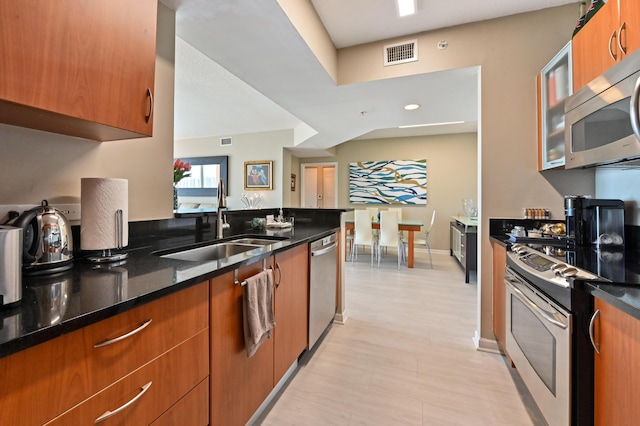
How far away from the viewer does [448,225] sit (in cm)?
576

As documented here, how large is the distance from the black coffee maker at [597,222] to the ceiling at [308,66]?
133 centimetres

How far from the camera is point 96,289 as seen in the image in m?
0.77

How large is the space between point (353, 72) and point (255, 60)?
3.02ft

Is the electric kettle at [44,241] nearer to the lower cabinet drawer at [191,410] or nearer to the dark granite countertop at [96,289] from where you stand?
the dark granite countertop at [96,289]

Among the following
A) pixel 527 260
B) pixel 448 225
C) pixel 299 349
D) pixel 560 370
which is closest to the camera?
pixel 560 370

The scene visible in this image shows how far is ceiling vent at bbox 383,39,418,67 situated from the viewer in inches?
89.5

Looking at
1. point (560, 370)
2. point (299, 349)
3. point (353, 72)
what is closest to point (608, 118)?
point (560, 370)

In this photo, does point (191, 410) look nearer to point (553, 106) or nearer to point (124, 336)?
point (124, 336)

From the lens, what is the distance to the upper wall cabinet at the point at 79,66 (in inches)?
28.7

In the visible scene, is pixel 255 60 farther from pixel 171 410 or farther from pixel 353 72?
pixel 171 410

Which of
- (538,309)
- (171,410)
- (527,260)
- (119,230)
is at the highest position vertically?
(119,230)

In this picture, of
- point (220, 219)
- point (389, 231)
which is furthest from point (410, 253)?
point (220, 219)

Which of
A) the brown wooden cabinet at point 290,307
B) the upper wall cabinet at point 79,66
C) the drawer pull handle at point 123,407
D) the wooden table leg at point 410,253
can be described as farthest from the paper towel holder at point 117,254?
the wooden table leg at point 410,253

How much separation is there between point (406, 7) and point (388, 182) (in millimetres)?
4409
